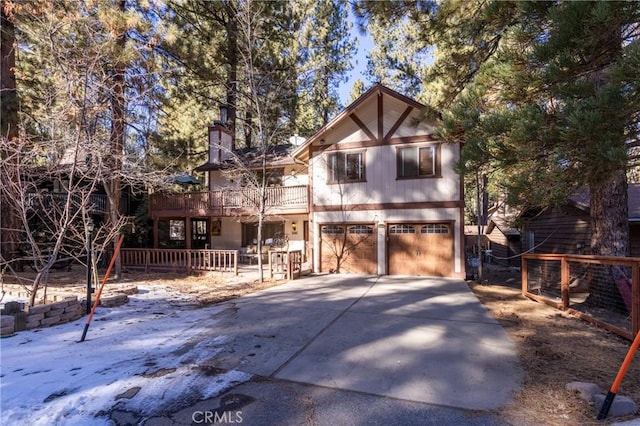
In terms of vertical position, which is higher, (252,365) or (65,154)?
(65,154)

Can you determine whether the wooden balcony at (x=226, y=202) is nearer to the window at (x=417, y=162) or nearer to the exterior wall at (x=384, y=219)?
the exterior wall at (x=384, y=219)

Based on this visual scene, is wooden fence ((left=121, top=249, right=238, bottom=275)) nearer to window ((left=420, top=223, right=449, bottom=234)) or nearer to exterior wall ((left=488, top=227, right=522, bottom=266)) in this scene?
window ((left=420, top=223, right=449, bottom=234))

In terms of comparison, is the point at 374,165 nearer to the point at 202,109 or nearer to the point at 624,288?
the point at 624,288

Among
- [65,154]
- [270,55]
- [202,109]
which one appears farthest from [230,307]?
[202,109]

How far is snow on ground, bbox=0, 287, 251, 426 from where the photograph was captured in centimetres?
317

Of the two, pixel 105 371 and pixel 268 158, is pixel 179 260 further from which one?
pixel 105 371

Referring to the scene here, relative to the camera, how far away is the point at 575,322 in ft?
20.5

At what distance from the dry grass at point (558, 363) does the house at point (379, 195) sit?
4.84 m

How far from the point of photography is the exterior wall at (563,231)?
456 inches

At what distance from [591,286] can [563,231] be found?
609 centimetres

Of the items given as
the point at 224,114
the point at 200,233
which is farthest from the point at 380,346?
the point at 224,114

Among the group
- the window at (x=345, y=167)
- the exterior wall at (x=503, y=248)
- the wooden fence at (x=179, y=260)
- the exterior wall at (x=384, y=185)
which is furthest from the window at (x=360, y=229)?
the exterior wall at (x=503, y=248)

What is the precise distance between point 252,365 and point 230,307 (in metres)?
3.42

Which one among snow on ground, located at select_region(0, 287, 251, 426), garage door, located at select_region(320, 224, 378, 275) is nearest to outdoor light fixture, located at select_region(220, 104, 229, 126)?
garage door, located at select_region(320, 224, 378, 275)
